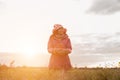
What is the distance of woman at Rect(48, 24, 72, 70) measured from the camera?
50.6 feet

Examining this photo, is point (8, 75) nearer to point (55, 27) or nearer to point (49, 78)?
point (49, 78)

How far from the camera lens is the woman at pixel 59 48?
1544cm

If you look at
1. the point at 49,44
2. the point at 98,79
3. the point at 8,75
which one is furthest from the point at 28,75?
the point at 49,44

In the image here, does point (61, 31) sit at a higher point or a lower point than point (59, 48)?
higher

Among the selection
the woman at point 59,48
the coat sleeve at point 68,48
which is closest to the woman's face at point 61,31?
the woman at point 59,48

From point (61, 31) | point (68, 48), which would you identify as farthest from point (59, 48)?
point (61, 31)

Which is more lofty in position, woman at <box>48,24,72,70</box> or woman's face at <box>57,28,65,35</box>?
woman's face at <box>57,28,65,35</box>

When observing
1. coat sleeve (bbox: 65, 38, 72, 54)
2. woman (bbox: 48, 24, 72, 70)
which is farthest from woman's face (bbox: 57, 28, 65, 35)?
coat sleeve (bbox: 65, 38, 72, 54)

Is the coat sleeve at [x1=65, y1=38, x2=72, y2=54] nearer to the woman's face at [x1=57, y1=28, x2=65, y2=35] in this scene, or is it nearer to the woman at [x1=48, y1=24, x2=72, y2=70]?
the woman at [x1=48, y1=24, x2=72, y2=70]

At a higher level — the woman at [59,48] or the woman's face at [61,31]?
the woman's face at [61,31]

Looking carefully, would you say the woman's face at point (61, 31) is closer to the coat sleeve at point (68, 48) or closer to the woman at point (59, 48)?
the woman at point (59, 48)

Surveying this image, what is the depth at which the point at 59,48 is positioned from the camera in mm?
15438

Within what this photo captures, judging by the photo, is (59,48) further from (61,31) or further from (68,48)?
(61,31)

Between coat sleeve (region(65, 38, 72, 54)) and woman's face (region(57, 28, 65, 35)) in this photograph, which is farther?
woman's face (region(57, 28, 65, 35))
